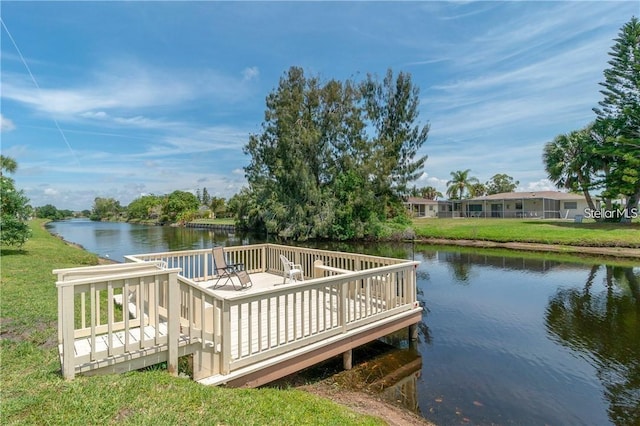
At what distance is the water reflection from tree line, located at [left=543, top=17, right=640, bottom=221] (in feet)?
65.7

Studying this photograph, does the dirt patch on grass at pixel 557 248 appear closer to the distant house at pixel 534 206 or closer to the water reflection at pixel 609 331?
the water reflection at pixel 609 331

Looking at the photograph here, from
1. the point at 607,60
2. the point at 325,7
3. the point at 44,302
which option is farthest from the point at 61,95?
the point at 607,60

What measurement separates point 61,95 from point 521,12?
622 inches

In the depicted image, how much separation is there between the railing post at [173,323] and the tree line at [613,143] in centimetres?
3287

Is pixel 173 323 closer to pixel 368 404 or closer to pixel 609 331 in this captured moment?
pixel 368 404

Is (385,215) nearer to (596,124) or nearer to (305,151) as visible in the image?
(305,151)

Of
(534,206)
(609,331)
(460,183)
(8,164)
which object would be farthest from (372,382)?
(460,183)

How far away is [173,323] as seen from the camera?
128 inches

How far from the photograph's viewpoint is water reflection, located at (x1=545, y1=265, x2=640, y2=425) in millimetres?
4340

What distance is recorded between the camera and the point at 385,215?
2745 centimetres

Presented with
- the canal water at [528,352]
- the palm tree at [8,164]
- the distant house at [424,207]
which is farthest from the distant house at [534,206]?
the palm tree at [8,164]

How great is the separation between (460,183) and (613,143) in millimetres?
20466

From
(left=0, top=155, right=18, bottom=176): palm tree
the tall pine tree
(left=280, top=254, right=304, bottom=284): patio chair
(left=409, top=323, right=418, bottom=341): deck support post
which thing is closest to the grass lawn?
the tall pine tree

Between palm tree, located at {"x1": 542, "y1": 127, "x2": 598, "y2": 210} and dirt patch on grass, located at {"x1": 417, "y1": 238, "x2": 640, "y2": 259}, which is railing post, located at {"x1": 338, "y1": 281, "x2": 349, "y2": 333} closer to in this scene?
dirt patch on grass, located at {"x1": 417, "y1": 238, "x2": 640, "y2": 259}
